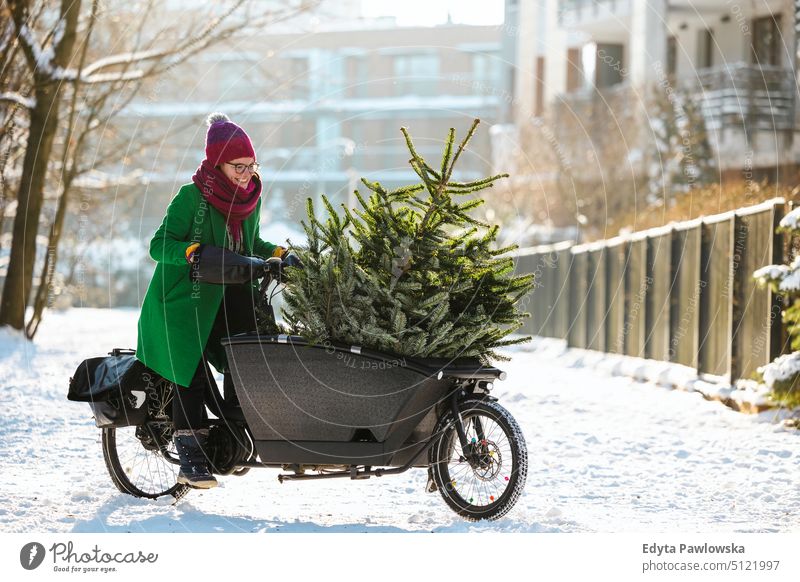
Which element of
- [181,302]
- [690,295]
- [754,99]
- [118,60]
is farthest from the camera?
[754,99]

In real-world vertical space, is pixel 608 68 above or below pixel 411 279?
above

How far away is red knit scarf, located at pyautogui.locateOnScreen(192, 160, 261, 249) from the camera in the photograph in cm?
659

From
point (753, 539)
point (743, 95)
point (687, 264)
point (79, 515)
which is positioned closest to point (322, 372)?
point (79, 515)

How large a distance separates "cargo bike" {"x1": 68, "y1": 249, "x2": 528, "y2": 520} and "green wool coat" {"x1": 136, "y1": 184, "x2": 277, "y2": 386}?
253 millimetres

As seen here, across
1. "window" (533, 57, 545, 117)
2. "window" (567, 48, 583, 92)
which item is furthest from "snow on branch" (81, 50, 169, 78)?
"window" (533, 57, 545, 117)

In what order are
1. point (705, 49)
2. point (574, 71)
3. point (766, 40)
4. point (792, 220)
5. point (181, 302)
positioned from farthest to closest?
1. point (574, 71)
2. point (705, 49)
3. point (766, 40)
4. point (792, 220)
5. point (181, 302)

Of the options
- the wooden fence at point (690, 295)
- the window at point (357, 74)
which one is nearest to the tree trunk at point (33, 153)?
the wooden fence at point (690, 295)

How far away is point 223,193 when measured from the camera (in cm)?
659

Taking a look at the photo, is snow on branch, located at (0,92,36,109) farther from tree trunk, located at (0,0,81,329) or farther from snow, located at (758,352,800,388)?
snow, located at (758,352,800,388)

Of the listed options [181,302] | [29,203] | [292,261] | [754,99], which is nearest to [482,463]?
[292,261]

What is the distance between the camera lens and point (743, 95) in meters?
27.8

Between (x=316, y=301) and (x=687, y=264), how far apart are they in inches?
383

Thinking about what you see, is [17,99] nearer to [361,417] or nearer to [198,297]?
[198,297]

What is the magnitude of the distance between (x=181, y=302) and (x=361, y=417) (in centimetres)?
110
